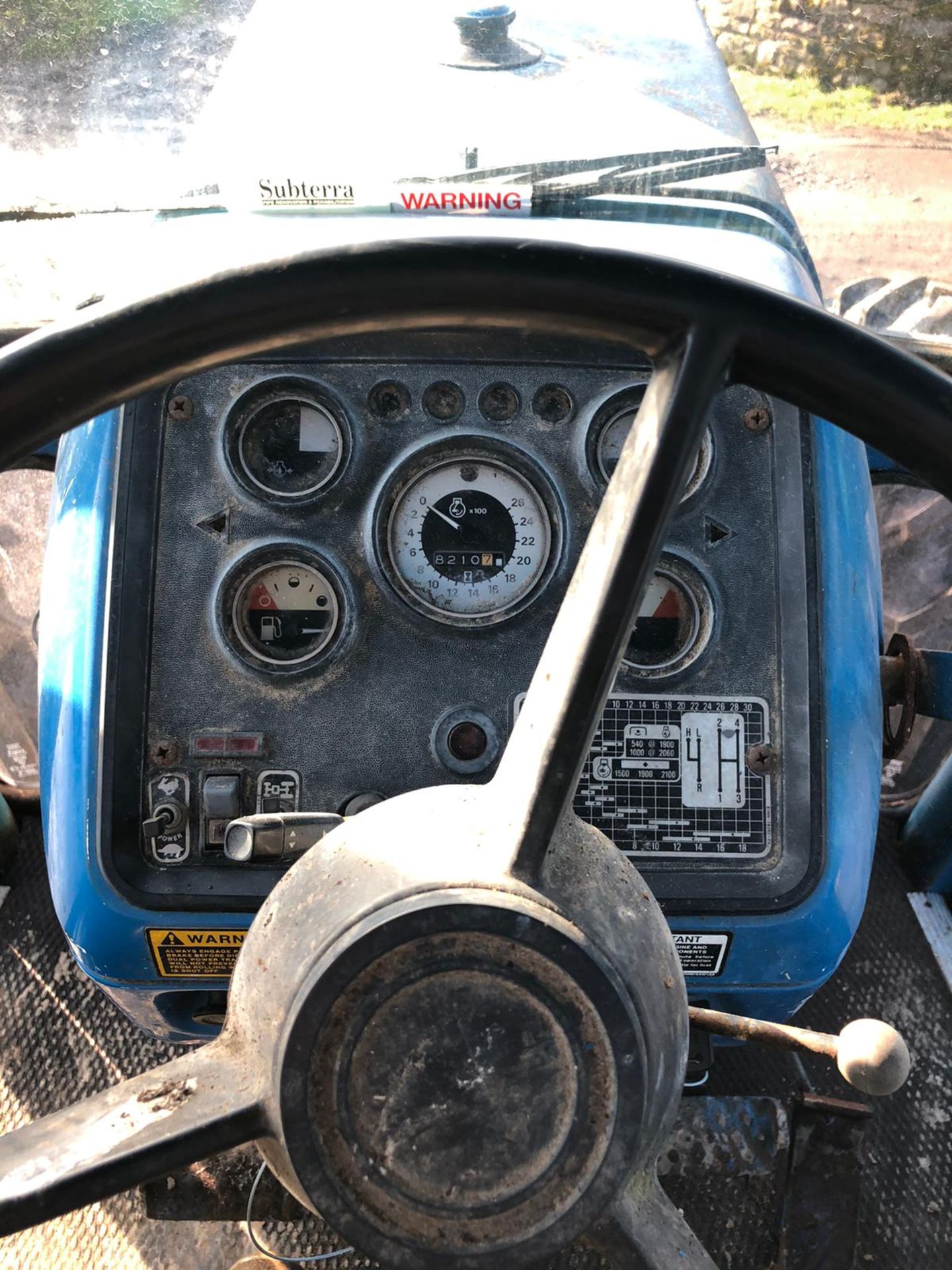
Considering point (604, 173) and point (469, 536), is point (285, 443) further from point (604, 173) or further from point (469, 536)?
point (604, 173)

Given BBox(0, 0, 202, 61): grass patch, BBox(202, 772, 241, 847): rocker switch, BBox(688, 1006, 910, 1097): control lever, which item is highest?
BBox(688, 1006, 910, 1097): control lever

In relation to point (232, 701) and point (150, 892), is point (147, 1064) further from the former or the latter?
point (232, 701)

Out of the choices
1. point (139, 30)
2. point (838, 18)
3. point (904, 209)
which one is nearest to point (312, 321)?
point (904, 209)

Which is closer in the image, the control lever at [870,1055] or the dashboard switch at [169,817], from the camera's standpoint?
the control lever at [870,1055]

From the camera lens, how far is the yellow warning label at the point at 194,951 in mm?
1339

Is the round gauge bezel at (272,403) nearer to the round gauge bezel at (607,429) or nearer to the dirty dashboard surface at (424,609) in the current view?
the dirty dashboard surface at (424,609)

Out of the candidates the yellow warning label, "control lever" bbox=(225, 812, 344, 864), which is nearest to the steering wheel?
"control lever" bbox=(225, 812, 344, 864)

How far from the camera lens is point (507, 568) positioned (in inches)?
54.9

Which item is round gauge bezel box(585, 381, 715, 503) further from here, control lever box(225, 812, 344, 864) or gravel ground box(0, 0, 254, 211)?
gravel ground box(0, 0, 254, 211)

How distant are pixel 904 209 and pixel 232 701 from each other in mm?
4297

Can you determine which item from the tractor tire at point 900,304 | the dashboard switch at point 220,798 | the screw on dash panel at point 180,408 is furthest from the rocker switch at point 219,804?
the tractor tire at point 900,304

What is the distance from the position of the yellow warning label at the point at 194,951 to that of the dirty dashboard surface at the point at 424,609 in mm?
44

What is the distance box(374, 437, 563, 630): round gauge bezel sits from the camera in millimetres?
1369

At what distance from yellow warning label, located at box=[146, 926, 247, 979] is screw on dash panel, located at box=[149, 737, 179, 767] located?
198 mm
